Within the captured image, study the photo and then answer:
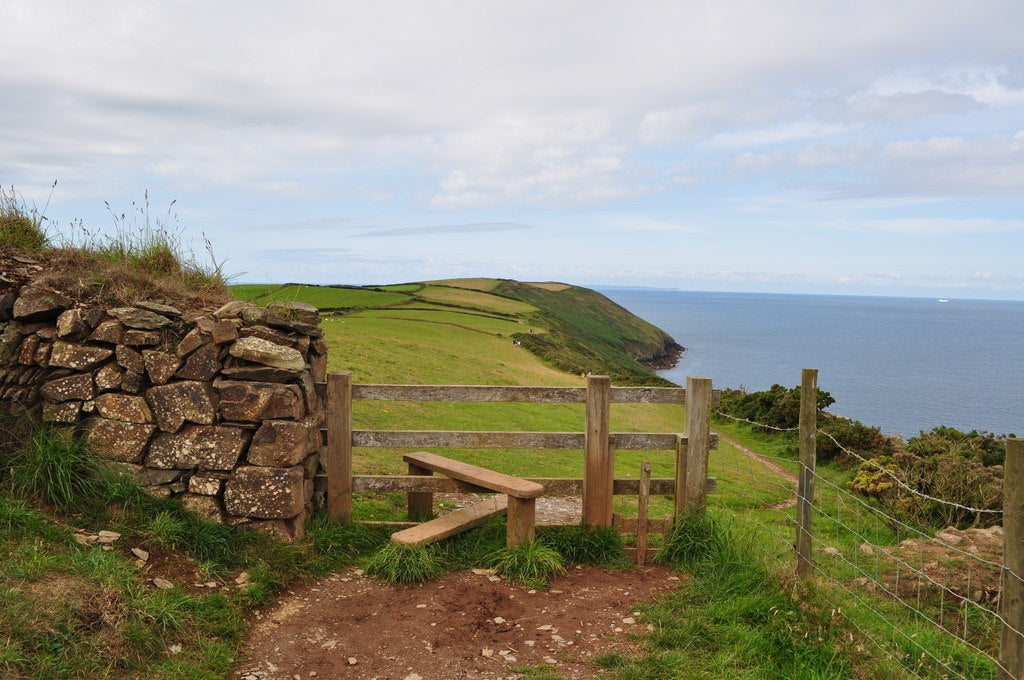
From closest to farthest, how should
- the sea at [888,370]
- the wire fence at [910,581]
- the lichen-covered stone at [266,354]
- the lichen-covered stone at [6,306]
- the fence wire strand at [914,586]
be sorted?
the fence wire strand at [914,586] → the wire fence at [910,581] → the lichen-covered stone at [266,354] → the lichen-covered stone at [6,306] → the sea at [888,370]

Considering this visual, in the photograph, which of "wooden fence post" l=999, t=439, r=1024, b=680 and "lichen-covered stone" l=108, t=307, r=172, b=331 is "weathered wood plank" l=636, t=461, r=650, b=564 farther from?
"lichen-covered stone" l=108, t=307, r=172, b=331

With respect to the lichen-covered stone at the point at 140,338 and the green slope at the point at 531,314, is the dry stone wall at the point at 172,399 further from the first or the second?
the green slope at the point at 531,314

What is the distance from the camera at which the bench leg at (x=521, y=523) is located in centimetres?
738

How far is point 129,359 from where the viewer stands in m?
7.32

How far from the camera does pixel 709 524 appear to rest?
7.83 metres

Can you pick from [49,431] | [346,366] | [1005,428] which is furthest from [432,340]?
[1005,428]

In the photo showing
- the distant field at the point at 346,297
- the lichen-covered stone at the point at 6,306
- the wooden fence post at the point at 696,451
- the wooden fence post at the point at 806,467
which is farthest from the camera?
the distant field at the point at 346,297

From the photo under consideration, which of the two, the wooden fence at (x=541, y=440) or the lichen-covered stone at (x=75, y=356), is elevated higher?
the lichen-covered stone at (x=75, y=356)

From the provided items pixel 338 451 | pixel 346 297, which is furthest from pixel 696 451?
pixel 346 297

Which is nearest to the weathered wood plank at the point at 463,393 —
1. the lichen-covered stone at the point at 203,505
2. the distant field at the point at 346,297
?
the lichen-covered stone at the point at 203,505

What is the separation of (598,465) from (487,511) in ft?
4.47

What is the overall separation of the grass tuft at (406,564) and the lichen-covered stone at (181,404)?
2.25 m

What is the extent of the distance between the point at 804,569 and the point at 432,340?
2580 centimetres

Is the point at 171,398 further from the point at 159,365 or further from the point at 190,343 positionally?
the point at 190,343
